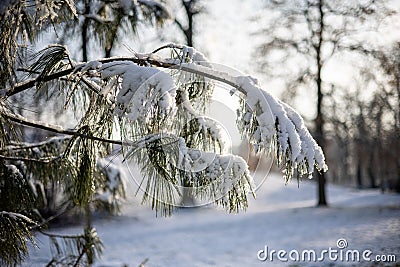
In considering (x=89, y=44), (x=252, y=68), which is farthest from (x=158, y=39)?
(x=89, y=44)

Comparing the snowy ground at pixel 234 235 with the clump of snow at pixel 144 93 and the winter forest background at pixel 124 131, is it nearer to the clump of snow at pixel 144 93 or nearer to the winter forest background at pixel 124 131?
the winter forest background at pixel 124 131

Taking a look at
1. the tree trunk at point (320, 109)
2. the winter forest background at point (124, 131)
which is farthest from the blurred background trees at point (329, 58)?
the winter forest background at point (124, 131)

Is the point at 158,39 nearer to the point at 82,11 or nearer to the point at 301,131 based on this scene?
the point at 82,11

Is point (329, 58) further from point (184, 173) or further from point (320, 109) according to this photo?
point (184, 173)

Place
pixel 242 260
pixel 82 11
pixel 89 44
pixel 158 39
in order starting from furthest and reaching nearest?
pixel 158 39 → pixel 242 260 → pixel 89 44 → pixel 82 11

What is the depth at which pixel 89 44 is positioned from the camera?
292 cm

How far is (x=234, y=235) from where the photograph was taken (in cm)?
857

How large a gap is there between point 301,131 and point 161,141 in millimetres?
551

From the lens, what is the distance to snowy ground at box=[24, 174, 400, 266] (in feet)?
20.2

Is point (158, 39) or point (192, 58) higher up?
point (158, 39)

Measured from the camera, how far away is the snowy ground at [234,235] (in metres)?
6.16

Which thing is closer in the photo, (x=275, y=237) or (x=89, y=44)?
(x=89, y=44)

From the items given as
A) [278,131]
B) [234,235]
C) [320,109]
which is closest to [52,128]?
[278,131]

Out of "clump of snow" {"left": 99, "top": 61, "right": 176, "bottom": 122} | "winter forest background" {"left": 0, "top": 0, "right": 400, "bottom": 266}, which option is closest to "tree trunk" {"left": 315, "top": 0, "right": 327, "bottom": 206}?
"winter forest background" {"left": 0, "top": 0, "right": 400, "bottom": 266}
